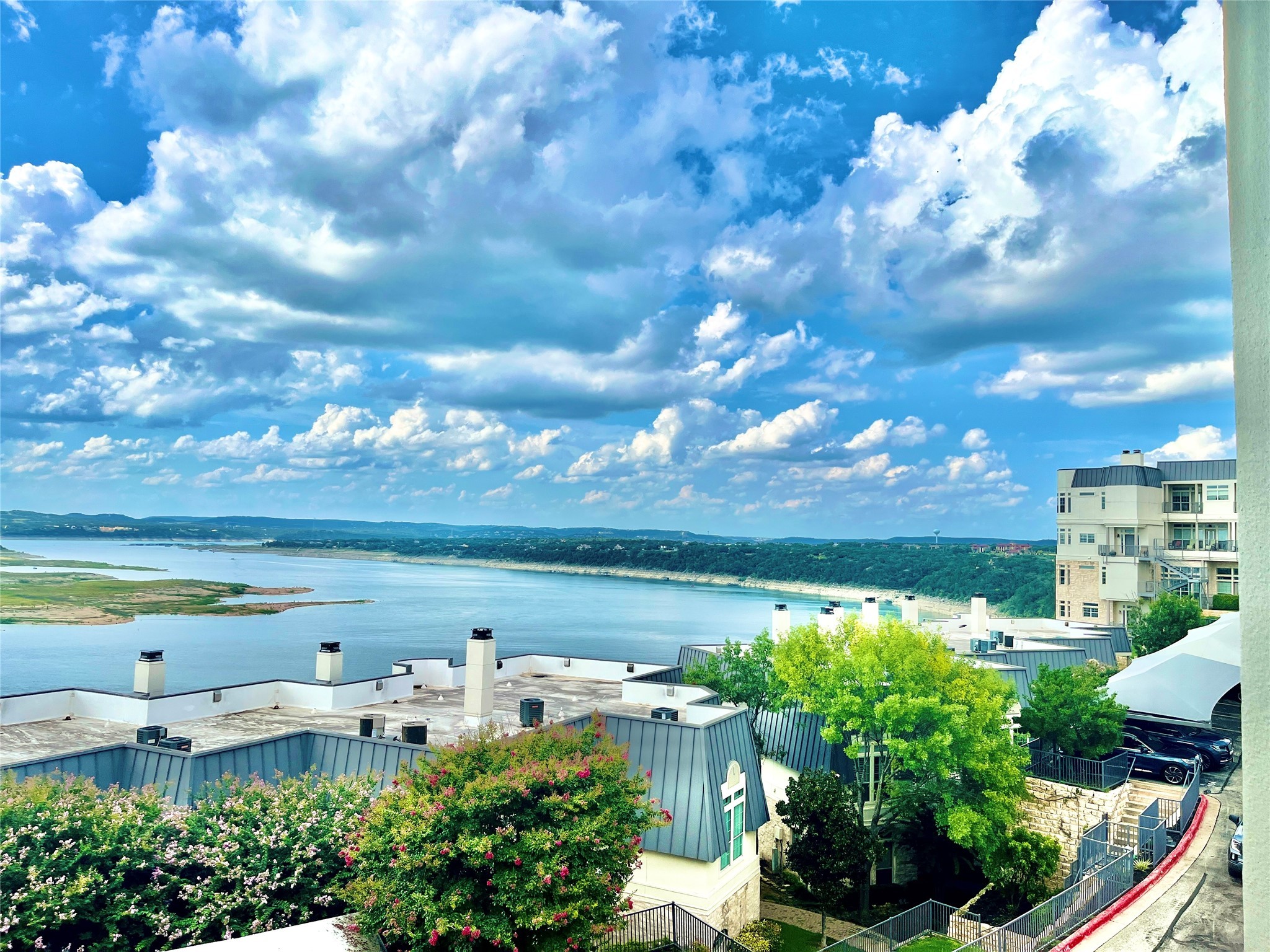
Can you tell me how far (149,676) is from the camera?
2133 centimetres

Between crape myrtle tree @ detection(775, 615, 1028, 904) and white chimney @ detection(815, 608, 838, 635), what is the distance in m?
2.79

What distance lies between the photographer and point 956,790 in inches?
962

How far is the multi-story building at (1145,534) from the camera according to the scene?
2191 inches

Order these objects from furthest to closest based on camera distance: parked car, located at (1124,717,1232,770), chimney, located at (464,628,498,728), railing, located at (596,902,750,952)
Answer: parked car, located at (1124,717,1232,770), chimney, located at (464,628,498,728), railing, located at (596,902,750,952)

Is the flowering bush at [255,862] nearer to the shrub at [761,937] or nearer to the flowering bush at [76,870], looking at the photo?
the flowering bush at [76,870]

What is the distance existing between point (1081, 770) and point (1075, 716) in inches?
76.0

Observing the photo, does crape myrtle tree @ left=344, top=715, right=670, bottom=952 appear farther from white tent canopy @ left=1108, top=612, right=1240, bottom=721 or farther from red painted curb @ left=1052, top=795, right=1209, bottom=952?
white tent canopy @ left=1108, top=612, right=1240, bottom=721

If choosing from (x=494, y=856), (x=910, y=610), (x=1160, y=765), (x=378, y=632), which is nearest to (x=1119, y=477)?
(x=910, y=610)

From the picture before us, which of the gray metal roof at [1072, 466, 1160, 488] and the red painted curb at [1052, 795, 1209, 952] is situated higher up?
the gray metal roof at [1072, 466, 1160, 488]

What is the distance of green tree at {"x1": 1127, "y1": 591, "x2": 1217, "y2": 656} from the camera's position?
41.7m

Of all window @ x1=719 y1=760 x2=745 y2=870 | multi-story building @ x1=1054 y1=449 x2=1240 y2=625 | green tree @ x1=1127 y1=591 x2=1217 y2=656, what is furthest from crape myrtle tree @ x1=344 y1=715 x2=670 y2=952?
multi-story building @ x1=1054 y1=449 x2=1240 y2=625

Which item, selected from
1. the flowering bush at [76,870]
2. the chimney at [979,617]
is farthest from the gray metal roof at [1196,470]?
the flowering bush at [76,870]

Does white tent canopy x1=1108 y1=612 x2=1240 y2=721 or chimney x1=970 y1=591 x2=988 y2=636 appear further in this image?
chimney x1=970 y1=591 x2=988 y2=636

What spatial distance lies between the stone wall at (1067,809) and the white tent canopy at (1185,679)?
17.4ft
